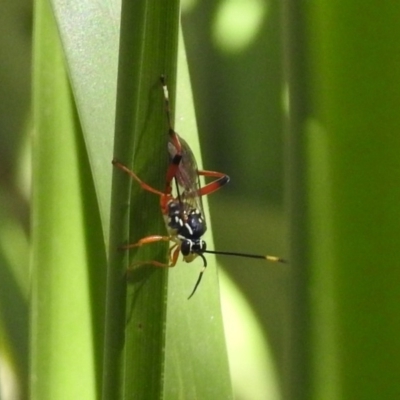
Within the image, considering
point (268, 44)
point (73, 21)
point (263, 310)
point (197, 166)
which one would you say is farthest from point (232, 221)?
point (73, 21)

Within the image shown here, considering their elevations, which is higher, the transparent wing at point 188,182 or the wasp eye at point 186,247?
the transparent wing at point 188,182

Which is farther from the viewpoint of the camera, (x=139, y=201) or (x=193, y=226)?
(x=193, y=226)

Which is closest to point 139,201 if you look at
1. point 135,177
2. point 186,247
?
point 135,177

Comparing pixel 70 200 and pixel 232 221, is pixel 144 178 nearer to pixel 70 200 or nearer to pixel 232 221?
pixel 70 200

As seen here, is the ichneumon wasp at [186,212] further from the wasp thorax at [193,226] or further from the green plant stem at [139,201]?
the green plant stem at [139,201]

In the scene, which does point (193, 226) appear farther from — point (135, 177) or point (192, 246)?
point (135, 177)

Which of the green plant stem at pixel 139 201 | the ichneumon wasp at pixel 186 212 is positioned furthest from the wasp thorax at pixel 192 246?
the green plant stem at pixel 139 201

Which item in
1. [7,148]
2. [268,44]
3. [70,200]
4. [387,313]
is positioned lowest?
[387,313]

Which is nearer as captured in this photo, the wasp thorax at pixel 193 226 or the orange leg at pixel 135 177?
the orange leg at pixel 135 177

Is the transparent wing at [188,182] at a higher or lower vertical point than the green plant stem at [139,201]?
higher

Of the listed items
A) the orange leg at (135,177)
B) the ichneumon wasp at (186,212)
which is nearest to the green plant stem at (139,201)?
the orange leg at (135,177)

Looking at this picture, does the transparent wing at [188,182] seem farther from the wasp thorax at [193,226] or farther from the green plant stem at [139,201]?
the green plant stem at [139,201]
